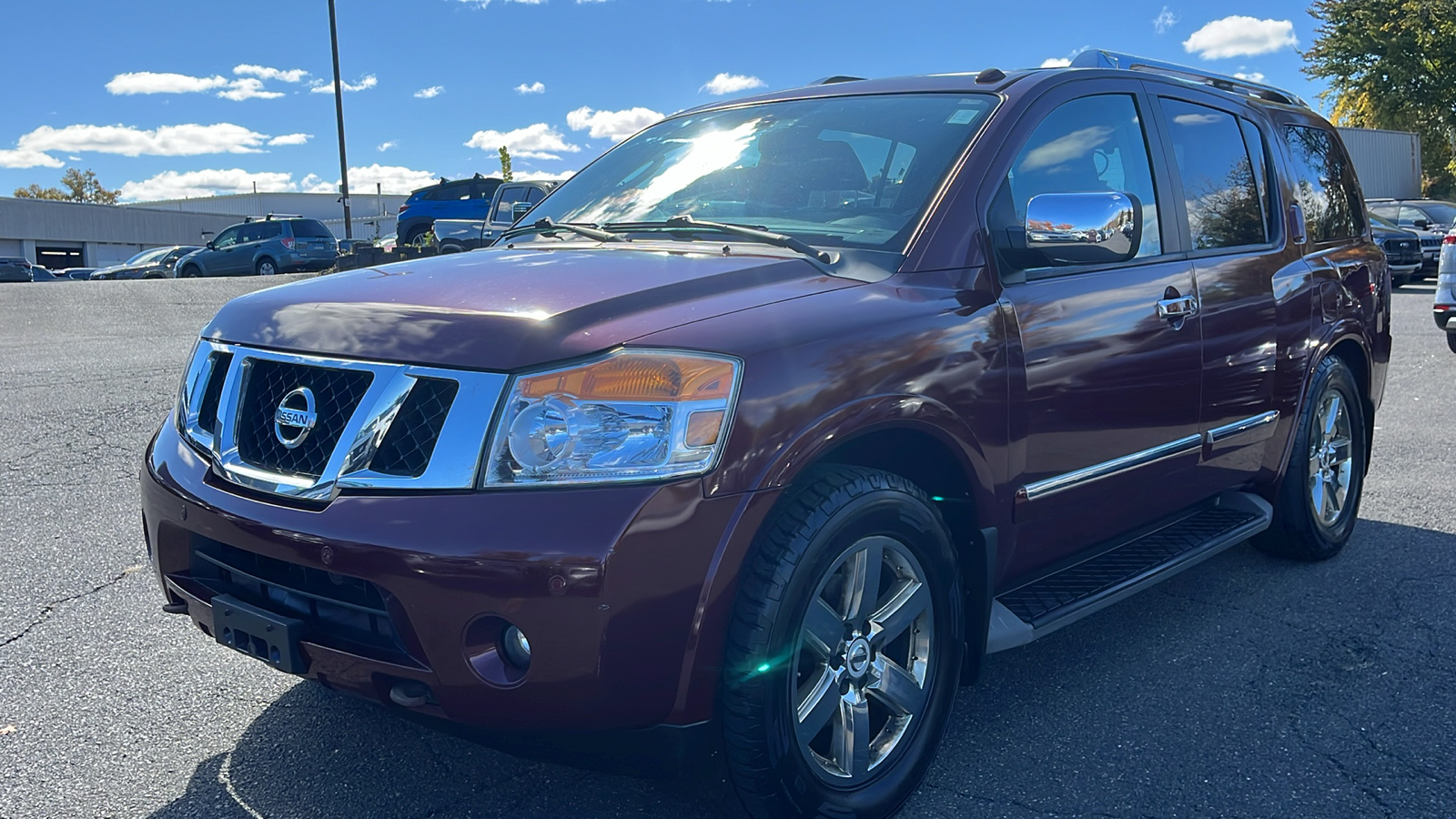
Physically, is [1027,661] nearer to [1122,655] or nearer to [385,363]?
[1122,655]

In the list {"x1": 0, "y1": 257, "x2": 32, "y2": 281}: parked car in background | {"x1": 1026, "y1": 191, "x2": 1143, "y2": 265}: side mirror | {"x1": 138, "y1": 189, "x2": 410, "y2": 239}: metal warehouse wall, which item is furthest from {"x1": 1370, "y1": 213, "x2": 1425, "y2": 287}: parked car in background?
{"x1": 138, "y1": 189, "x2": 410, "y2": 239}: metal warehouse wall

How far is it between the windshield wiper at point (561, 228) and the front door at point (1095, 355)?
1.14 meters

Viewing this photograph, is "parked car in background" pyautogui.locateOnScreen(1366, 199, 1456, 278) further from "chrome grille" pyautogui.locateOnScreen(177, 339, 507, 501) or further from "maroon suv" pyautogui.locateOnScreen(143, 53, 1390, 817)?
"chrome grille" pyautogui.locateOnScreen(177, 339, 507, 501)

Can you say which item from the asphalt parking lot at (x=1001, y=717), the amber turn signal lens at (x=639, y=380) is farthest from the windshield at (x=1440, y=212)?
the amber turn signal lens at (x=639, y=380)

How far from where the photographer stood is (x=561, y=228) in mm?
3762

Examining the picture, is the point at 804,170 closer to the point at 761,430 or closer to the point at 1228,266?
the point at 761,430

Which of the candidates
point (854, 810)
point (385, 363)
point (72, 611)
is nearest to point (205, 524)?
point (385, 363)

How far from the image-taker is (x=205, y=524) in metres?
2.59

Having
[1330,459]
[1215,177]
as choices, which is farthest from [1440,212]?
[1215,177]

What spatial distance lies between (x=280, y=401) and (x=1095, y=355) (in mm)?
2223

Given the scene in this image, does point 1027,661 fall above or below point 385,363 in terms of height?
below

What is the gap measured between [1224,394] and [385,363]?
9.66ft

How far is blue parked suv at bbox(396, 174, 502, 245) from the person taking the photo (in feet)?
83.2

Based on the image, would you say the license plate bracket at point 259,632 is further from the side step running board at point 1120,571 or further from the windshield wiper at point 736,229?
the side step running board at point 1120,571
